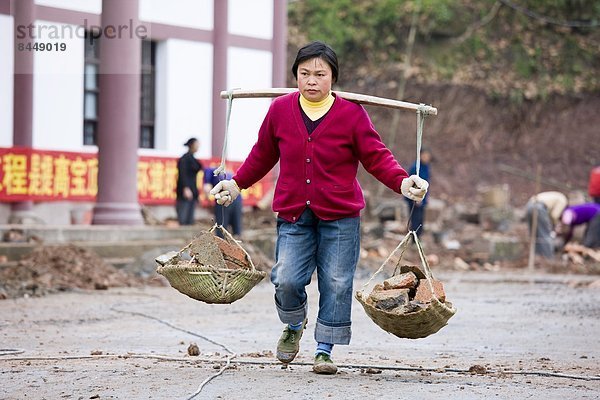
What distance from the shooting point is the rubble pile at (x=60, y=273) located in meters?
13.2

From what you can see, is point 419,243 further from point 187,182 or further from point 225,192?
point 187,182

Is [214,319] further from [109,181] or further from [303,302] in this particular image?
[109,181]

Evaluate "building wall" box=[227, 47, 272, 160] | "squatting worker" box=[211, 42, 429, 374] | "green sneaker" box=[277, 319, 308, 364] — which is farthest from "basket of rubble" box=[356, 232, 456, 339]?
"building wall" box=[227, 47, 272, 160]

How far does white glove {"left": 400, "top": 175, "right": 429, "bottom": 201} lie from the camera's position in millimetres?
6410

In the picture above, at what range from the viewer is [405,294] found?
251 inches

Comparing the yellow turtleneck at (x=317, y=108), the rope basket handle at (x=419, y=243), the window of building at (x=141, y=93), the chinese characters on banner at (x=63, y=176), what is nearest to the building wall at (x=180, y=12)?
the window of building at (x=141, y=93)

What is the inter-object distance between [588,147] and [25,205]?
18.3m

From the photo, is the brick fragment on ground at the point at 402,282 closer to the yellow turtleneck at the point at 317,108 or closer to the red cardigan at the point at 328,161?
the red cardigan at the point at 328,161

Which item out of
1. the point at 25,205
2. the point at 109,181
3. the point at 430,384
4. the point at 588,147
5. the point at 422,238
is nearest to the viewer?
the point at 430,384

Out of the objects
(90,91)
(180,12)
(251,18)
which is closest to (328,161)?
(90,91)

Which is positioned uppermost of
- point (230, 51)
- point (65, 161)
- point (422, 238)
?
point (230, 51)

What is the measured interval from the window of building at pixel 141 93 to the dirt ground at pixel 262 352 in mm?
7110

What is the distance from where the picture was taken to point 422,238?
23.0 meters

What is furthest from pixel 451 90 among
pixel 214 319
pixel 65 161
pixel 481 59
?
pixel 214 319
